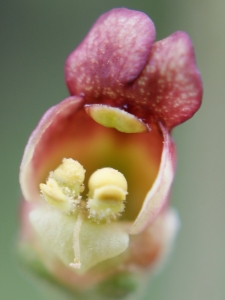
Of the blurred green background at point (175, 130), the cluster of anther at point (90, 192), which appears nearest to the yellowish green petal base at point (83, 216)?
the cluster of anther at point (90, 192)

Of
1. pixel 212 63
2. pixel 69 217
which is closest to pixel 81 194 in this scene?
pixel 69 217

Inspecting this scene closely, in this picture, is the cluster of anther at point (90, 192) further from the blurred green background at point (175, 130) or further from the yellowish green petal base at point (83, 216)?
the blurred green background at point (175, 130)

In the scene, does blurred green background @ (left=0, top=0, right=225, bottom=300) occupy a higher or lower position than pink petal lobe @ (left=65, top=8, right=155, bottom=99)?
higher

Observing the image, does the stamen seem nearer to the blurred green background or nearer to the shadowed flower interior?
the shadowed flower interior

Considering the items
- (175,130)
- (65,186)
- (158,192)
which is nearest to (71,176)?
(65,186)

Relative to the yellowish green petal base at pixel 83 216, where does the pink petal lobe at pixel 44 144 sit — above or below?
above

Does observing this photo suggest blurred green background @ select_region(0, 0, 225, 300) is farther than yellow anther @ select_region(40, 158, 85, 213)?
Yes

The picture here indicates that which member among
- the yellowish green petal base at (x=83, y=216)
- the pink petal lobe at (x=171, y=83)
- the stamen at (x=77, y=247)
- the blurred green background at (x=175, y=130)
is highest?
the blurred green background at (x=175, y=130)

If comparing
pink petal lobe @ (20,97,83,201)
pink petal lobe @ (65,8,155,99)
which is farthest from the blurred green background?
pink petal lobe @ (65,8,155,99)
